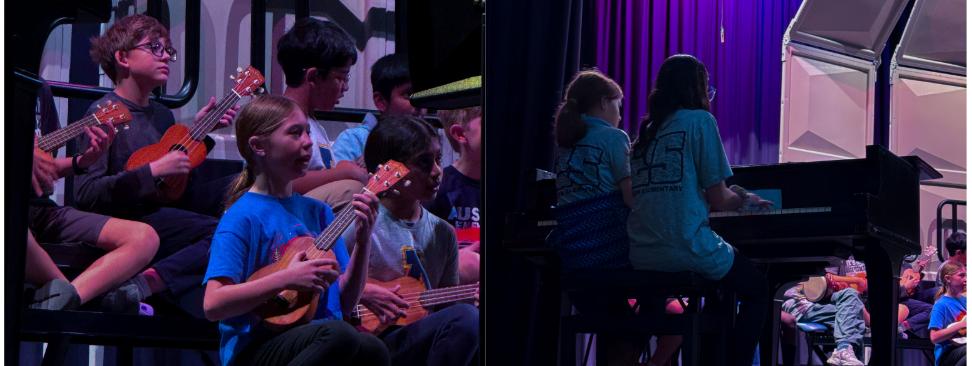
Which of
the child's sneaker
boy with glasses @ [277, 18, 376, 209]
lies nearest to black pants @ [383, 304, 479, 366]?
boy with glasses @ [277, 18, 376, 209]

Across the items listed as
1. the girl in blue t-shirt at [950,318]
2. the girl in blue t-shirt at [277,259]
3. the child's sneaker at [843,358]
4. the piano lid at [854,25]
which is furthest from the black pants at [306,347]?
the piano lid at [854,25]

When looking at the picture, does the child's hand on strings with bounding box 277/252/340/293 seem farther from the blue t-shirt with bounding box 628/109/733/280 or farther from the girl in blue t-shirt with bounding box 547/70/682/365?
the blue t-shirt with bounding box 628/109/733/280

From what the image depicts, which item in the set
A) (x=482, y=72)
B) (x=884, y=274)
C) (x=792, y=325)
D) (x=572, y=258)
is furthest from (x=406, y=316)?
(x=792, y=325)

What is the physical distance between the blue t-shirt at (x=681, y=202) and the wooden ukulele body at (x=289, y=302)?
91 centimetres

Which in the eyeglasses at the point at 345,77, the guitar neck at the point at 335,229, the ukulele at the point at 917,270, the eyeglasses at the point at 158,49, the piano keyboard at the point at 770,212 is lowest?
the ukulele at the point at 917,270

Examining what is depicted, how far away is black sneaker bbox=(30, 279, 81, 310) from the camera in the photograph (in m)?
2.13

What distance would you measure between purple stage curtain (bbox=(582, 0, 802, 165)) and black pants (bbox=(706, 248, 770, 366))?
161 centimetres

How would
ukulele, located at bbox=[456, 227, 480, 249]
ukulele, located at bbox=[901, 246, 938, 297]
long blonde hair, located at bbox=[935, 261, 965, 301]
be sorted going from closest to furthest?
Answer: ukulele, located at bbox=[456, 227, 480, 249] < long blonde hair, located at bbox=[935, 261, 965, 301] < ukulele, located at bbox=[901, 246, 938, 297]

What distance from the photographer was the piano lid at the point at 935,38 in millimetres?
5961

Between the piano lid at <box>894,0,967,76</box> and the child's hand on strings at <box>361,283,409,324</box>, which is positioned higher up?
the piano lid at <box>894,0,967,76</box>

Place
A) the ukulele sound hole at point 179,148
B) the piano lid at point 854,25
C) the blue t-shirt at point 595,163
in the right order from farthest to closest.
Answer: the piano lid at point 854,25 < the blue t-shirt at point 595,163 < the ukulele sound hole at point 179,148

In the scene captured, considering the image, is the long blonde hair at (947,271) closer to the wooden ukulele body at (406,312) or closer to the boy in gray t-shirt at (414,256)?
the boy in gray t-shirt at (414,256)

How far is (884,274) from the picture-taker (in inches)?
103

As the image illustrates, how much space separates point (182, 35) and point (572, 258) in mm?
1293
